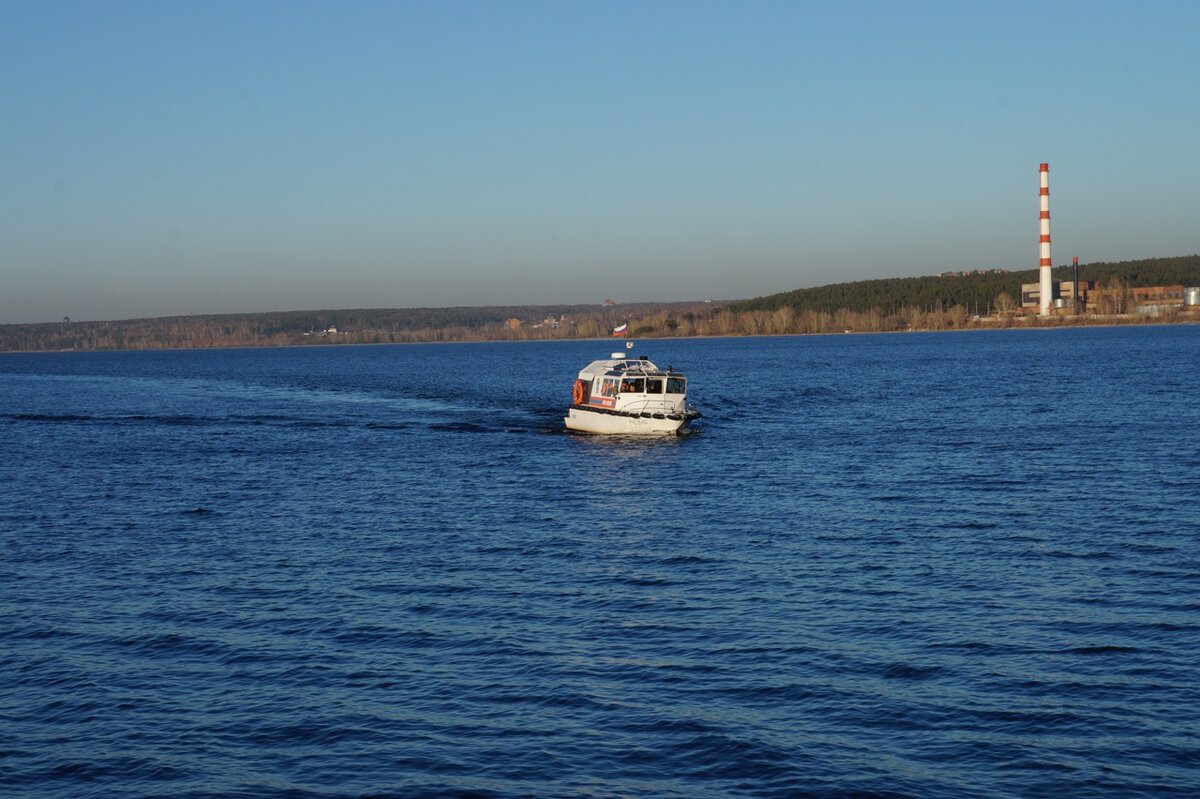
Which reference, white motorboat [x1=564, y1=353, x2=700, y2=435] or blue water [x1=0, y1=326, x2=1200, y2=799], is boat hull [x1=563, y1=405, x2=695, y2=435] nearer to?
white motorboat [x1=564, y1=353, x2=700, y2=435]

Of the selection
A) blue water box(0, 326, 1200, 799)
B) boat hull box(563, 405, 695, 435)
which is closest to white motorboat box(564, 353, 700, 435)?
boat hull box(563, 405, 695, 435)

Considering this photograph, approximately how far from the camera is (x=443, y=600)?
3183 cm

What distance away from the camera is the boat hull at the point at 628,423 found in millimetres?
76875

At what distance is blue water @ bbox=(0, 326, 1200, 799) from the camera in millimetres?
20688

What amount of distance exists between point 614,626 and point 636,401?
4856 centimetres

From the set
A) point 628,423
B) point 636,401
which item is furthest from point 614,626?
point 636,401

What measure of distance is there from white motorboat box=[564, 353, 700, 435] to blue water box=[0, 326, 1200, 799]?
1288 cm

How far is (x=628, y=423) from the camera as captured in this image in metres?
77.4

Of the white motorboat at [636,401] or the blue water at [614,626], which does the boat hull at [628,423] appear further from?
the blue water at [614,626]

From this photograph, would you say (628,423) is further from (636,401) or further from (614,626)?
(614,626)

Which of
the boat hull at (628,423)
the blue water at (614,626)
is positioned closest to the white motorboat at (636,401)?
the boat hull at (628,423)

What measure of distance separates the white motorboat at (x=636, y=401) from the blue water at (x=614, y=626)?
42.3ft

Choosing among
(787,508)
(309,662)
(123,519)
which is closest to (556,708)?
(309,662)

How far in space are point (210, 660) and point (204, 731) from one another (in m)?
4.48
